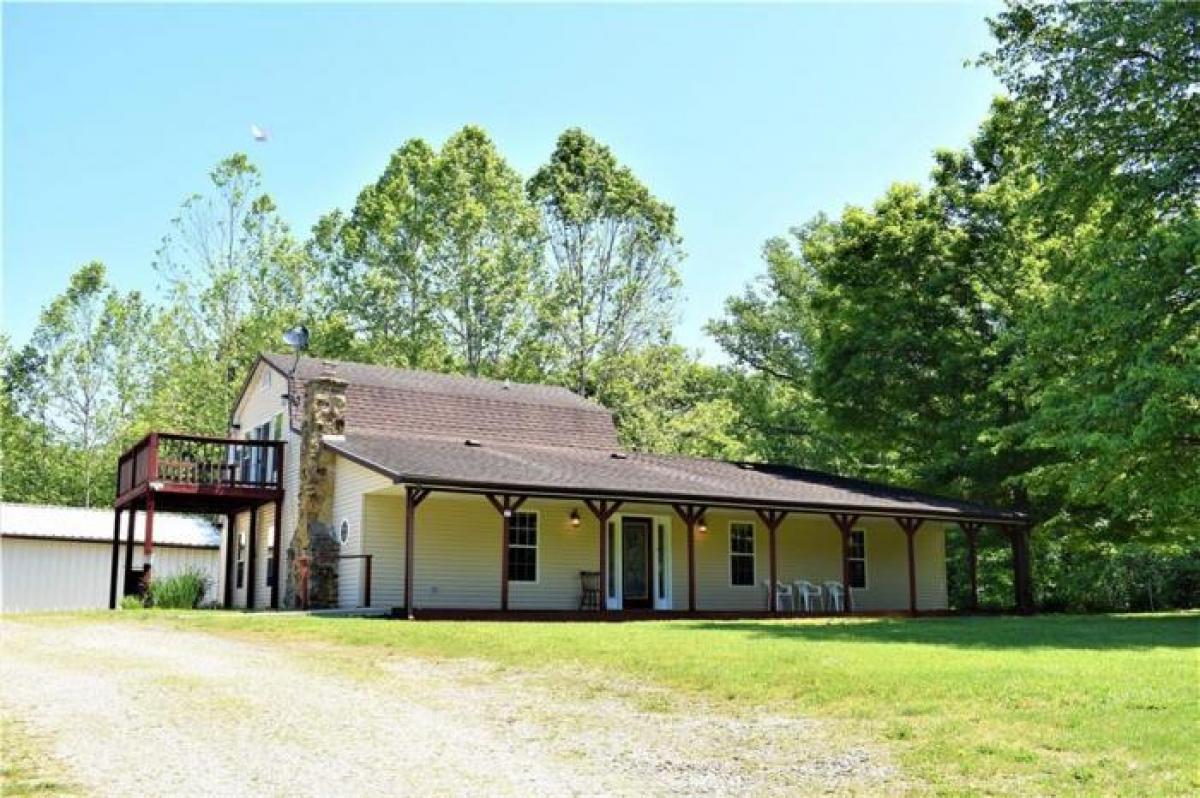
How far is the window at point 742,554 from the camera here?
22.9m

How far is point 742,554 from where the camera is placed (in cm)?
2311

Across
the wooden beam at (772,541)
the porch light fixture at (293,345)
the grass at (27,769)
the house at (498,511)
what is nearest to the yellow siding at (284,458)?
the house at (498,511)

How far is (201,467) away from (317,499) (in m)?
3.01

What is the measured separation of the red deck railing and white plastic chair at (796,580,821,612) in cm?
1079

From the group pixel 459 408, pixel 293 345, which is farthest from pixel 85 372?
pixel 459 408

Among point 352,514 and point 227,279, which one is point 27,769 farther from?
point 227,279

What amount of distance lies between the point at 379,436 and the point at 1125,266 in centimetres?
1346

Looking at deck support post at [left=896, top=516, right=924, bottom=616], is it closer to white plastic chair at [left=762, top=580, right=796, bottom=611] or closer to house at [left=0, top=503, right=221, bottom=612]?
white plastic chair at [left=762, top=580, right=796, bottom=611]

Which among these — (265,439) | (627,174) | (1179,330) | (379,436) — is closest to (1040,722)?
(1179,330)

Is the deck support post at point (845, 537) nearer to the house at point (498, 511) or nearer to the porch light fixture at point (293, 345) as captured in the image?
the house at point (498, 511)

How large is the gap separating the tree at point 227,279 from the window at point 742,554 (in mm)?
17997

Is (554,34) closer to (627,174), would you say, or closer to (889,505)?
(889,505)

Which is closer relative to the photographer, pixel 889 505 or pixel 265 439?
pixel 889 505

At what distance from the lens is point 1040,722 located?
7.36 meters
